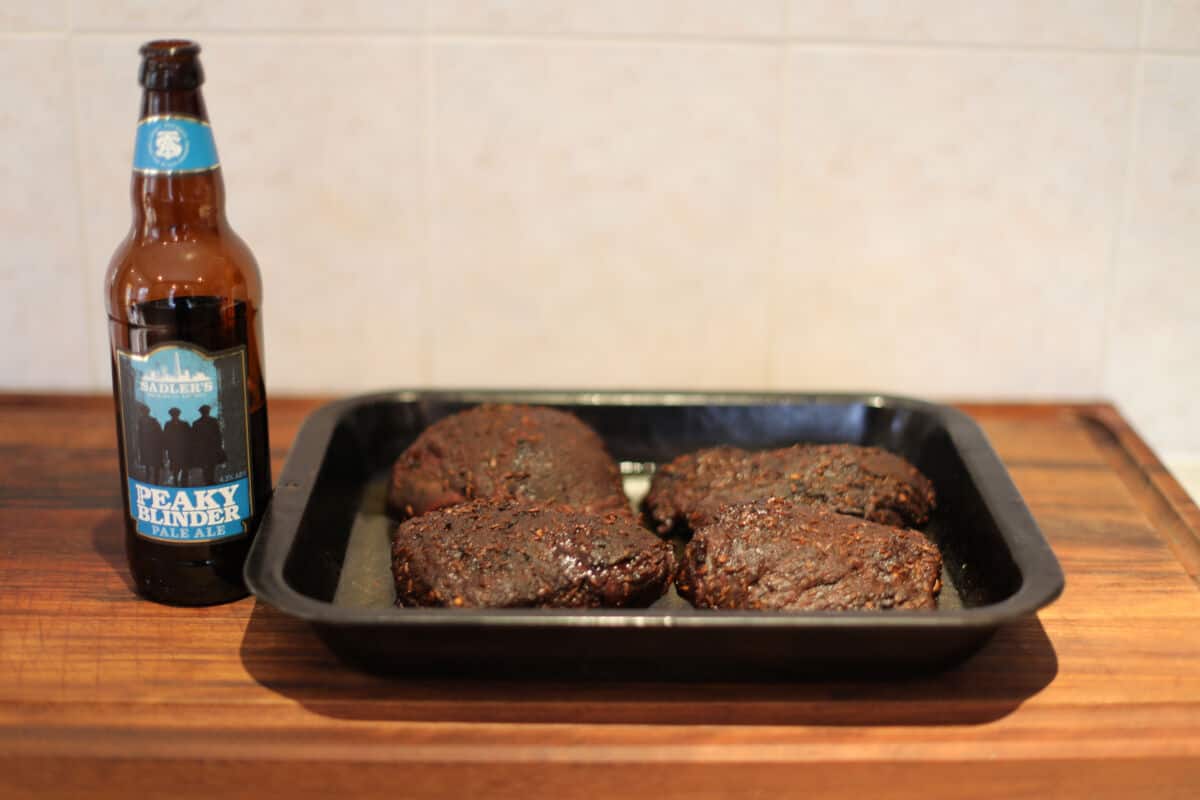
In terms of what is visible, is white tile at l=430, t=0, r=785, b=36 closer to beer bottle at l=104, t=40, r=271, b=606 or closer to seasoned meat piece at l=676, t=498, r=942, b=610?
beer bottle at l=104, t=40, r=271, b=606

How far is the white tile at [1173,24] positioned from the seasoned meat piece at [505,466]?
2.61ft

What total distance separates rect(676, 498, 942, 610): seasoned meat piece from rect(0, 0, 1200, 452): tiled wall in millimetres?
487

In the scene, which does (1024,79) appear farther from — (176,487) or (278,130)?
(176,487)

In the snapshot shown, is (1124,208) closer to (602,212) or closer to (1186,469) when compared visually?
(1186,469)

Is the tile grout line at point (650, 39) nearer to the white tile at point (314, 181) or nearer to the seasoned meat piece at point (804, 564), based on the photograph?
the white tile at point (314, 181)

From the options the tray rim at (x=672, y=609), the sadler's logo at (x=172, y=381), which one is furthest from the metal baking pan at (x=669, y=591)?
the sadler's logo at (x=172, y=381)

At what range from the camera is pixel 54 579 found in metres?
1.04

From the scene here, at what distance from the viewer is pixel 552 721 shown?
85cm

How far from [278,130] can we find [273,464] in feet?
1.29

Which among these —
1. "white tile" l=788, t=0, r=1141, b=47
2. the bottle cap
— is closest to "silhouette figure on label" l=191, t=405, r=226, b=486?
the bottle cap

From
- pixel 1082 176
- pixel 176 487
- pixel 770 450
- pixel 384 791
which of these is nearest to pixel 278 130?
pixel 176 487

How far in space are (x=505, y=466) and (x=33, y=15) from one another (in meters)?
0.76

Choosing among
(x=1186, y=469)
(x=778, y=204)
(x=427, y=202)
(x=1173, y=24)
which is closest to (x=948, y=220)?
(x=778, y=204)

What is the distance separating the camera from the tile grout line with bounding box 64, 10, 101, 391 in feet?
4.40
